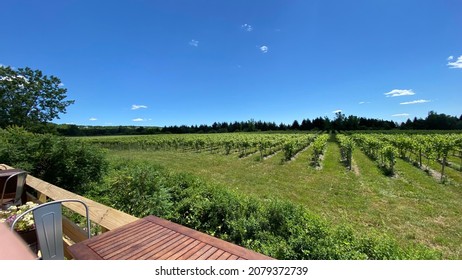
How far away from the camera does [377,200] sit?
753cm

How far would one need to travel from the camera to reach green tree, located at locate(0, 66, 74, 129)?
21.1 metres

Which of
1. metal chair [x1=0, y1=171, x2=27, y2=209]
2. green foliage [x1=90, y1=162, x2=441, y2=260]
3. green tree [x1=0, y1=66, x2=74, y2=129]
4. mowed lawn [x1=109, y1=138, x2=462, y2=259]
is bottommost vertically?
mowed lawn [x1=109, y1=138, x2=462, y2=259]

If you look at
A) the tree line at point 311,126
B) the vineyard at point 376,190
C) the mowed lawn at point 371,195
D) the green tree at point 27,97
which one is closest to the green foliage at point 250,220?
the mowed lawn at point 371,195

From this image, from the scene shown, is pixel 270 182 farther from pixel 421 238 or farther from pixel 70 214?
pixel 70 214

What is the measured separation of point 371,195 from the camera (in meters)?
8.09

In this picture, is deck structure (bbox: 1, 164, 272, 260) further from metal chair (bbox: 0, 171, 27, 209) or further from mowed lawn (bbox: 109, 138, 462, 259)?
mowed lawn (bbox: 109, 138, 462, 259)

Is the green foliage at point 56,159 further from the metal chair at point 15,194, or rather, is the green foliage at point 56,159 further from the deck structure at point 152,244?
the deck structure at point 152,244

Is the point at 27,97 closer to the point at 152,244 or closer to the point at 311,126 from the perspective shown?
the point at 152,244

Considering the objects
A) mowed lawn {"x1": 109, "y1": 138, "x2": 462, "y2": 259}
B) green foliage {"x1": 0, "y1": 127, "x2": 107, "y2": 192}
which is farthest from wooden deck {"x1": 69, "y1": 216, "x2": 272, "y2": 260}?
green foliage {"x1": 0, "y1": 127, "x2": 107, "y2": 192}

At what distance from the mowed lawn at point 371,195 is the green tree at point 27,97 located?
19.3 metres

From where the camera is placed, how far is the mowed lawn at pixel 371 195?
5360 mm

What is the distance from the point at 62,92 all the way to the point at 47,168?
2345 centimetres

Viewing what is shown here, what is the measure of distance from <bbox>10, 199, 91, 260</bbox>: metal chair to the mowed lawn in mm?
5069

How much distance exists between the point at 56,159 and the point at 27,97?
2221cm
